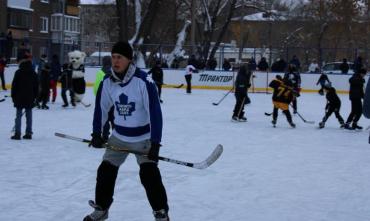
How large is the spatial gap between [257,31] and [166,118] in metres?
47.4

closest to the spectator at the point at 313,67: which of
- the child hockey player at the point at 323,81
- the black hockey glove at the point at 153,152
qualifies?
the child hockey player at the point at 323,81

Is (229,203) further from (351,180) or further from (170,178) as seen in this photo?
(351,180)

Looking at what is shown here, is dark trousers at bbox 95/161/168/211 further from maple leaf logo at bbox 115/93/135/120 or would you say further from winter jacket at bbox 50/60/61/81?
winter jacket at bbox 50/60/61/81

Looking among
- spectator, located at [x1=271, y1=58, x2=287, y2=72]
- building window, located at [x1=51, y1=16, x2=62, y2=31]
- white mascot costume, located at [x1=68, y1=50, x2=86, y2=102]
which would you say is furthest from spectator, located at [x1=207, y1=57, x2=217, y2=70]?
building window, located at [x1=51, y1=16, x2=62, y2=31]

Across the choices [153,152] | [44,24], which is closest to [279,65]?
[153,152]

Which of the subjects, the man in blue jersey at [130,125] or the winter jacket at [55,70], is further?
the winter jacket at [55,70]

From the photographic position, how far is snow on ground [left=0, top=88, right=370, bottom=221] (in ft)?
17.6

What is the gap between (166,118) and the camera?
1359 cm

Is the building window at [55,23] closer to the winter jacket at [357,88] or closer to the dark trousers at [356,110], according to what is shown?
the winter jacket at [357,88]

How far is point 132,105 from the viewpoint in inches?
174

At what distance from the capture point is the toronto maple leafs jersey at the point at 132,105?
4.36 metres

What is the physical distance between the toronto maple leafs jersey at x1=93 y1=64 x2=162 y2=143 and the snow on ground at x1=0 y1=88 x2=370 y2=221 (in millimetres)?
882

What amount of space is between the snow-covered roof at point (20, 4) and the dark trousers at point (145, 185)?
41050 millimetres

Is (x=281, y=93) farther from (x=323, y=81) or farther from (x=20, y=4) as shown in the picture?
(x=20, y=4)
